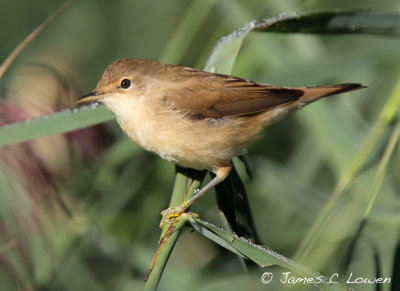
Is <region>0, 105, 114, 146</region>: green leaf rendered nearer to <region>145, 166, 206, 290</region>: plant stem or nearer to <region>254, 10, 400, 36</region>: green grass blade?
<region>145, 166, 206, 290</region>: plant stem

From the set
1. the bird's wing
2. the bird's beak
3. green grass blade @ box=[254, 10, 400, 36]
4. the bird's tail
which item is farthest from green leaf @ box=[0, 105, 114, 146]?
the bird's tail

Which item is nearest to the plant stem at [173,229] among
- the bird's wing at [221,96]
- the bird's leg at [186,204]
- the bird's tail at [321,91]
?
the bird's leg at [186,204]

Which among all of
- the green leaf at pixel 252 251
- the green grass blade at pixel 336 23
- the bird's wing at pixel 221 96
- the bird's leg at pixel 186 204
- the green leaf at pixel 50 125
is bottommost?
the green leaf at pixel 252 251

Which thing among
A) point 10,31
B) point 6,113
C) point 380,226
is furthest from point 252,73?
point 10,31

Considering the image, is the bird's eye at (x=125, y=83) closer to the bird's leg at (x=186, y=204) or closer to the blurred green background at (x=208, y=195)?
the blurred green background at (x=208, y=195)

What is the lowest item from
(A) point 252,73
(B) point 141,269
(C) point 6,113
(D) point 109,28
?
(B) point 141,269

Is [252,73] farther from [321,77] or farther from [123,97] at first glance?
[123,97]

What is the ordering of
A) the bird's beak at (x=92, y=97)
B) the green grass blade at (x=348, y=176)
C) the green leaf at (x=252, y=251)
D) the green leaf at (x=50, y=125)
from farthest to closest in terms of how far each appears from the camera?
the bird's beak at (x=92, y=97)
the green leaf at (x=50, y=125)
the green grass blade at (x=348, y=176)
the green leaf at (x=252, y=251)
